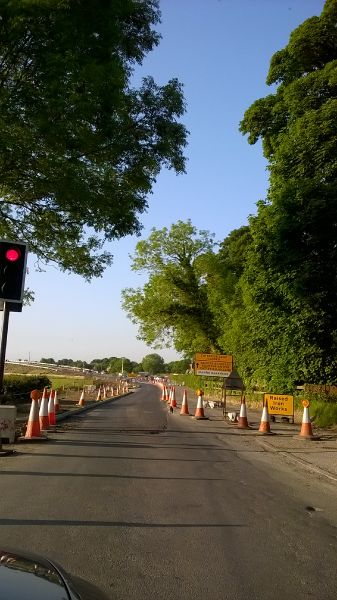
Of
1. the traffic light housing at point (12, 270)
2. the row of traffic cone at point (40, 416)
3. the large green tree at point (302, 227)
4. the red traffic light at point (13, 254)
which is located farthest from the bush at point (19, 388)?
the red traffic light at point (13, 254)

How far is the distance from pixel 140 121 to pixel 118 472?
883 centimetres

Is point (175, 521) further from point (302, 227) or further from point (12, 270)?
point (302, 227)

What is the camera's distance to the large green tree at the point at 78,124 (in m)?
11.5

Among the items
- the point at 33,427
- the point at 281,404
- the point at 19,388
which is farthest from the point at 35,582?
the point at 19,388

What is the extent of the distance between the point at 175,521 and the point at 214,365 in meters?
16.0

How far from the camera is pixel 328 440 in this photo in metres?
14.4

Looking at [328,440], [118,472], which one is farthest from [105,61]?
[328,440]

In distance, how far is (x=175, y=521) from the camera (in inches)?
245

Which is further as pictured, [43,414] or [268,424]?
[268,424]

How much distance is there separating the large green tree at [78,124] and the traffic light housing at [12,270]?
2.66 metres

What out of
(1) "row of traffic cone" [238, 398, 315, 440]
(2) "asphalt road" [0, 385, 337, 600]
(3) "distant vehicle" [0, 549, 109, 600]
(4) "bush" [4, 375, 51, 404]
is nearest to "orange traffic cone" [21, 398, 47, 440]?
(2) "asphalt road" [0, 385, 337, 600]

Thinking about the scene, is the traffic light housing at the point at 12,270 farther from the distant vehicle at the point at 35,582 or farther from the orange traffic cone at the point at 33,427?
the distant vehicle at the point at 35,582

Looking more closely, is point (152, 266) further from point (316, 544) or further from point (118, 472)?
point (316, 544)

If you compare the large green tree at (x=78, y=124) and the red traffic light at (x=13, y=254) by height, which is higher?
the large green tree at (x=78, y=124)
